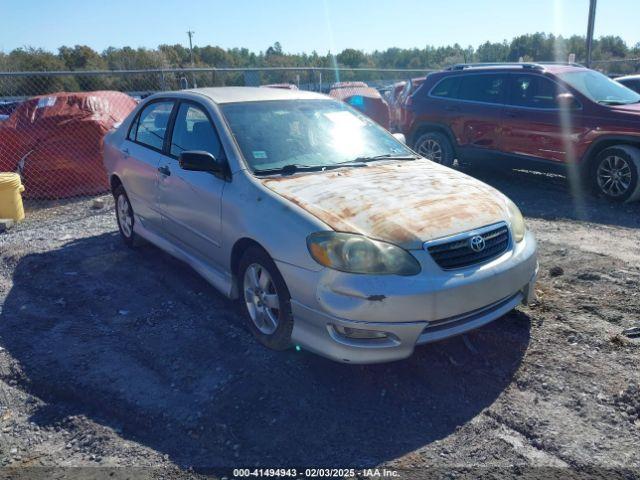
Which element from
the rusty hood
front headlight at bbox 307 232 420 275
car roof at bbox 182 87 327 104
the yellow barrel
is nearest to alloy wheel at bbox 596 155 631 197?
the rusty hood

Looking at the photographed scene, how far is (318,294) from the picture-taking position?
124 inches

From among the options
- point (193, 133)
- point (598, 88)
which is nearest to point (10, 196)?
point (193, 133)

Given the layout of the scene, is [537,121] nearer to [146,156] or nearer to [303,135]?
[303,135]

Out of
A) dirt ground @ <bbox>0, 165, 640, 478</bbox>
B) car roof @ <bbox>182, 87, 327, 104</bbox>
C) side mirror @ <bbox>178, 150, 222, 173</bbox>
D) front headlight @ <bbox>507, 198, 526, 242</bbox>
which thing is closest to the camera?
dirt ground @ <bbox>0, 165, 640, 478</bbox>

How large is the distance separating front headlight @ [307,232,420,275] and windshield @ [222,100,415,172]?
1.09 m

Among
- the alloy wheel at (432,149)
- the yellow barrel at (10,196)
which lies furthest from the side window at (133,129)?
the alloy wheel at (432,149)

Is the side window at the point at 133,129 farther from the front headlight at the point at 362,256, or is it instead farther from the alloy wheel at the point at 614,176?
the alloy wheel at the point at 614,176

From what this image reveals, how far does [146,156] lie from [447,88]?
5.90 metres

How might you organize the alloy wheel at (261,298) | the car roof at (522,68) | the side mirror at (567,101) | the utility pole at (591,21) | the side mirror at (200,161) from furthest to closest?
the utility pole at (591,21), the car roof at (522,68), the side mirror at (567,101), the side mirror at (200,161), the alloy wheel at (261,298)

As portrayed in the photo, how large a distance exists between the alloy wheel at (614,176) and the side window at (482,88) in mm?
1901

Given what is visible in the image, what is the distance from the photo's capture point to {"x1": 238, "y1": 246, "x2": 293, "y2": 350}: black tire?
135 inches

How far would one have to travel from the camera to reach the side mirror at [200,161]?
3.92 m

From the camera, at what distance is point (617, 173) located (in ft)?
23.9

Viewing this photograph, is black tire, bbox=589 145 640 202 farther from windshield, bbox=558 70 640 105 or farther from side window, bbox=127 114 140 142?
side window, bbox=127 114 140 142
